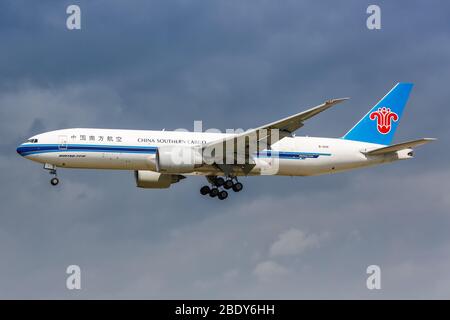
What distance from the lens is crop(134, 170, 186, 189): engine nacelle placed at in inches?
2313

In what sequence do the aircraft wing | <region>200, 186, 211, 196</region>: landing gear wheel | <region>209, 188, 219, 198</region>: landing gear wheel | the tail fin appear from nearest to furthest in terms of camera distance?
the aircraft wing < <region>209, 188, 219, 198</region>: landing gear wheel < <region>200, 186, 211, 196</region>: landing gear wheel < the tail fin

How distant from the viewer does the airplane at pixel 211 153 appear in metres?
53.0

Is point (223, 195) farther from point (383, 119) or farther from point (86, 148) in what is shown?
point (383, 119)

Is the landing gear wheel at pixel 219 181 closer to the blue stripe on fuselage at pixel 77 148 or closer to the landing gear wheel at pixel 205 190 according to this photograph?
the landing gear wheel at pixel 205 190

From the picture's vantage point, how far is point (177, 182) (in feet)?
197

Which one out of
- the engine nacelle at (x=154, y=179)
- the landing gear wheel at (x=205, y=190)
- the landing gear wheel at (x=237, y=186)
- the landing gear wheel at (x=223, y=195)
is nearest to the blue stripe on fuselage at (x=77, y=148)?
the landing gear wheel at (x=205, y=190)

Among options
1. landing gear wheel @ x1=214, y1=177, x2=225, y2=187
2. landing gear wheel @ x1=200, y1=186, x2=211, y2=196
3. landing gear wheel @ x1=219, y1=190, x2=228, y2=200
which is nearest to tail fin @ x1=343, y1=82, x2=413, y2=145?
landing gear wheel @ x1=214, y1=177, x2=225, y2=187

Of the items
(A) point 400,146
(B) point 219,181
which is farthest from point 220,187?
(A) point 400,146

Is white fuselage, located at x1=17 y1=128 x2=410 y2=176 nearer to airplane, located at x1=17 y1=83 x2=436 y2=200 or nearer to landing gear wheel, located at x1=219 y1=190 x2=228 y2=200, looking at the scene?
airplane, located at x1=17 y1=83 x2=436 y2=200

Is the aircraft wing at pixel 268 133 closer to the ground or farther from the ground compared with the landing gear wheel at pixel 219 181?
farther from the ground
